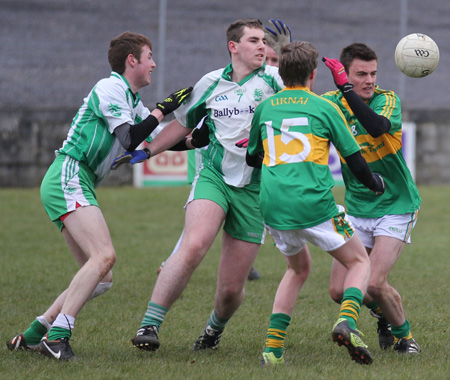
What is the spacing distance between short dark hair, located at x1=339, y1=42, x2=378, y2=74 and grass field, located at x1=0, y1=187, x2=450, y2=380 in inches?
79.8

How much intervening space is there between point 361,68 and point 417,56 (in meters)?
0.67

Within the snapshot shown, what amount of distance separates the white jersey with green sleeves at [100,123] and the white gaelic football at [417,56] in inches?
82.0

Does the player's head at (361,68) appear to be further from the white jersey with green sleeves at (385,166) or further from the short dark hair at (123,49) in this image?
the short dark hair at (123,49)

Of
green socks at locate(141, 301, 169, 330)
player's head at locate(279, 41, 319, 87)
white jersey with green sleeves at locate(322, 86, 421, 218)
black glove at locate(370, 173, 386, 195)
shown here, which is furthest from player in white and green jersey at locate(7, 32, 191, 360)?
black glove at locate(370, 173, 386, 195)

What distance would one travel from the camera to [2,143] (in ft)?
52.1

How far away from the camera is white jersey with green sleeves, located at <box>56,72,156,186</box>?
5336 millimetres

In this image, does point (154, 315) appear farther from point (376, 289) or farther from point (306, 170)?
point (376, 289)

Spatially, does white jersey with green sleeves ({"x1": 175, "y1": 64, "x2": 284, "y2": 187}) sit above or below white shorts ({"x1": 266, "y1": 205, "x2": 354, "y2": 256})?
above

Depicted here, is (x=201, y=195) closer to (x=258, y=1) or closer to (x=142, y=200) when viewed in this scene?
(x=142, y=200)

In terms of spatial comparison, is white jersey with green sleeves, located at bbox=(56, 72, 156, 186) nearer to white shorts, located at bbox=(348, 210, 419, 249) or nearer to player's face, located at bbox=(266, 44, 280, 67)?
white shorts, located at bbox=(348, 210, 419, 249)

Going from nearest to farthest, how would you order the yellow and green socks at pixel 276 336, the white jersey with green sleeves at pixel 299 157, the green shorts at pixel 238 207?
the white jersey with green sleeves at pixel 299 157 < the yellow and green socks at pixel 276 336 < the green shorts at pixel 238 207

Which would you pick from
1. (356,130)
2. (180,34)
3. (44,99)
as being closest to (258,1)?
(180,34)

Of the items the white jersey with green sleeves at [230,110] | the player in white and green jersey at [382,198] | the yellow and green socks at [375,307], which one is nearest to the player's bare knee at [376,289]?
the player in white and green jersey at [382,198]

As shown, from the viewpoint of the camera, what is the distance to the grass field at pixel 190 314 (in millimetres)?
4766
